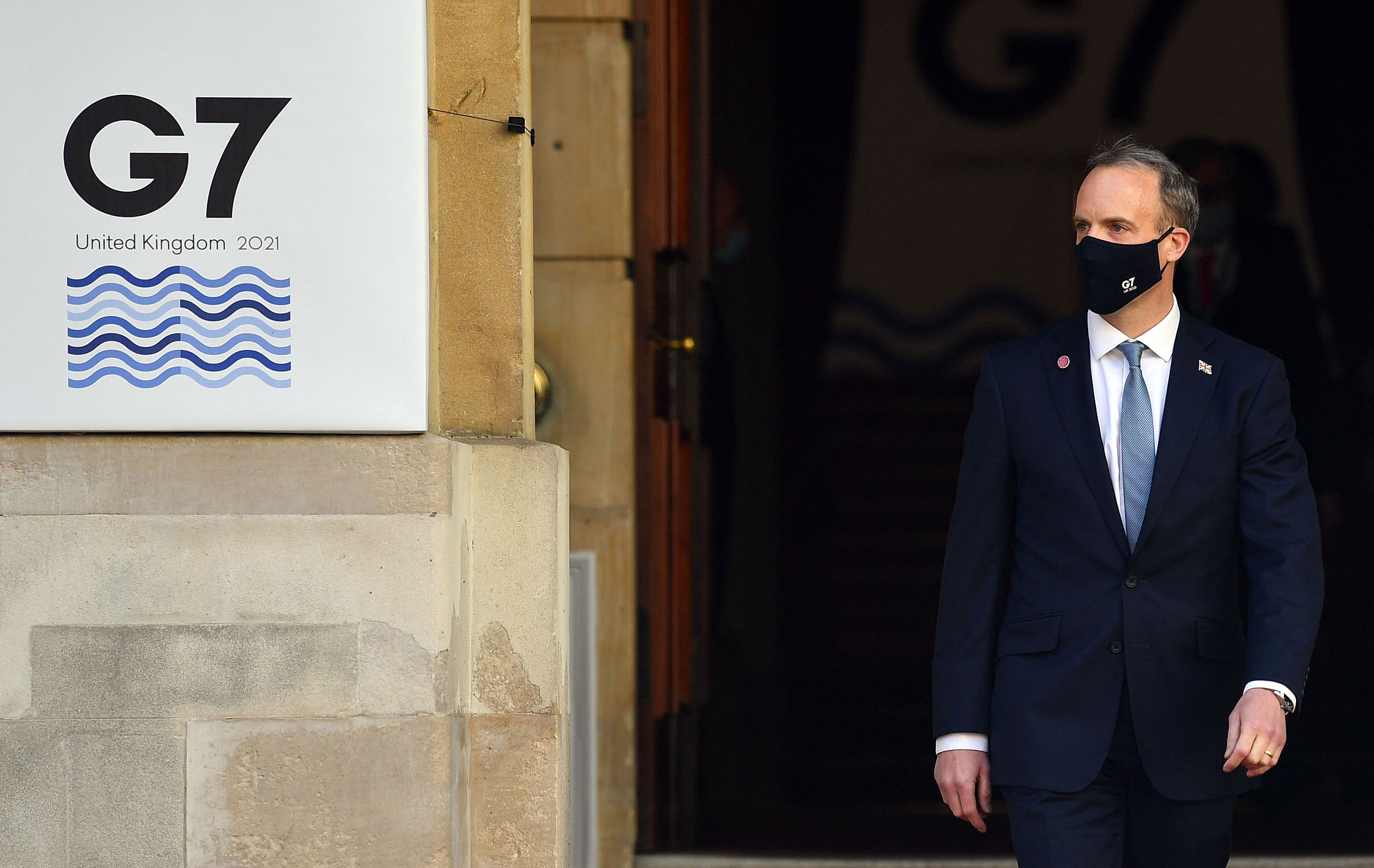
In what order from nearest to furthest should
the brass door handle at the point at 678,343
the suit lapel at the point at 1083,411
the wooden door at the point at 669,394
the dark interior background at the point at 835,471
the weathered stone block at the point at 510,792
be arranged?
the suit lapel at the point at 1083,411
the weathered stone block at the point at 510,792
the wooden door at the point at 669,394
the brass door handle at the point at 678,343
the dark interior background at the point at 835,471

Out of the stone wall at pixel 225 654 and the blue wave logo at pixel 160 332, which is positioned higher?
the blue wave logo at pixel 160 332

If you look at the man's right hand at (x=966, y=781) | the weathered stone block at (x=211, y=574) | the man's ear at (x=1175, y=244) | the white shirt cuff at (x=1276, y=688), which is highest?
the man's ear at (x=1175, y=244)

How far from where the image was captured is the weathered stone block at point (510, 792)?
168 inches

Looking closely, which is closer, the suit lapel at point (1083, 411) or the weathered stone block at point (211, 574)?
the suit lapel at point (1083, 411)

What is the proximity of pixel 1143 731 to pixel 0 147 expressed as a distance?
116 inches

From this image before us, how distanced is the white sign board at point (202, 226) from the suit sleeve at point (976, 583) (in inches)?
53.9

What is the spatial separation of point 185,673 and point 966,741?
6.01ft

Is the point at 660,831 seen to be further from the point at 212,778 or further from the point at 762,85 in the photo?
the point at 762,85

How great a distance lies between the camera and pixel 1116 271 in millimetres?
A: 3420

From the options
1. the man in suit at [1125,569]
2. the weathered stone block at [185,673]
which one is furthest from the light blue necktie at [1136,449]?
the weathered stone block at [185,673]

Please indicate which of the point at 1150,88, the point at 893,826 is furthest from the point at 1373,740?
the point at 1150,88

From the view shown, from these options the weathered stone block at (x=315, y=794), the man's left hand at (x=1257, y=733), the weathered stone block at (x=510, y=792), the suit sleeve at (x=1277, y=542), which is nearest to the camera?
the man's left hand at (x=1257, y=733)

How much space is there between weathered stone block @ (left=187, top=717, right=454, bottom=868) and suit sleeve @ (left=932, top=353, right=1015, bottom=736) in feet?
4.17

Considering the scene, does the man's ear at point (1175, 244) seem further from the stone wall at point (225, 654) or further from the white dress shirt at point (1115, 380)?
the stone wall at point (225, 654)
